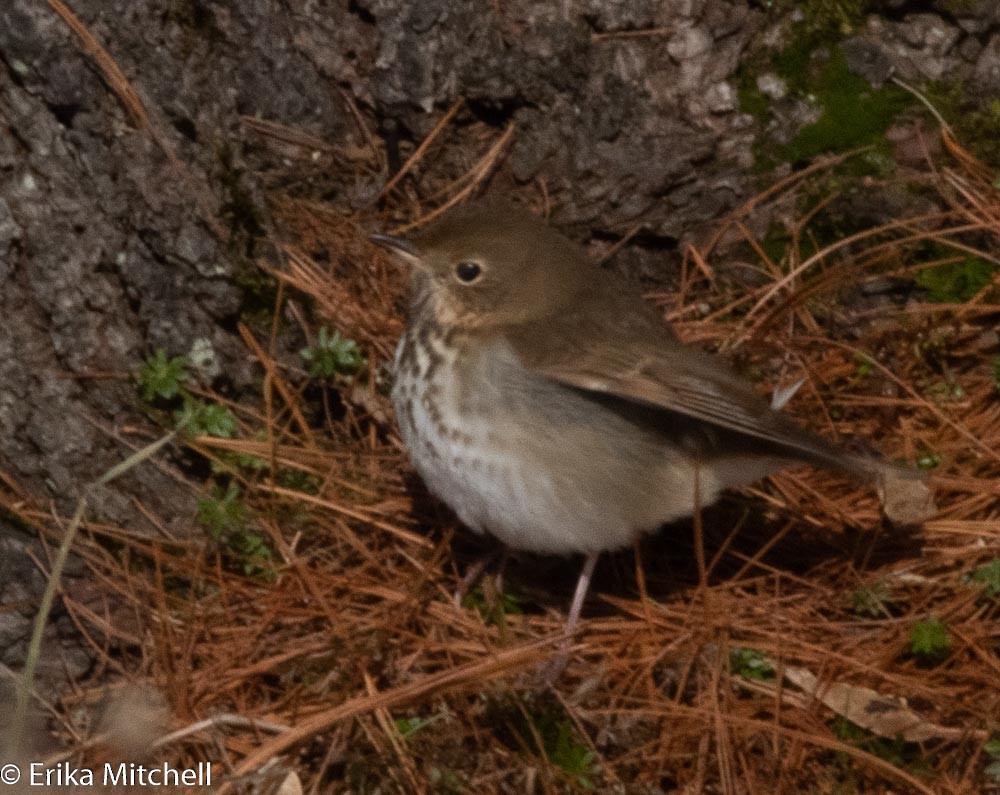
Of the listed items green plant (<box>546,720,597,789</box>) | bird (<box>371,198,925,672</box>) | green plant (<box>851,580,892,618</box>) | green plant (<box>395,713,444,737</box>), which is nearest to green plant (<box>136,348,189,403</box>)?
bird (<box>371,198,925,672</box>)

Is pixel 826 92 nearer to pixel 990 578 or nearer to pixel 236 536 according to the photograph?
pixel 990 578

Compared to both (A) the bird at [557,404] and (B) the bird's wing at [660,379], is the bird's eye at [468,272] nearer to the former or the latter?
(A) the bird at [557,404]

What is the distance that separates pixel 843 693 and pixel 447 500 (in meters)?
1.10

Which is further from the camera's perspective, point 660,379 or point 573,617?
point 573,617

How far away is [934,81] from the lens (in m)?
4.11

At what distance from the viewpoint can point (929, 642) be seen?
3555mm

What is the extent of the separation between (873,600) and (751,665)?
1.30 feet

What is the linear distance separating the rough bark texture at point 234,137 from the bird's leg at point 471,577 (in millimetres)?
788

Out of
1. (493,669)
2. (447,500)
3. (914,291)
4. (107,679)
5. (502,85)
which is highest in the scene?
(502,85)

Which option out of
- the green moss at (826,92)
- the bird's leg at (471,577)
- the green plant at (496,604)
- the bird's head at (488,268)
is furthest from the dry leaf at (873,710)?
the green moss at (826,92)

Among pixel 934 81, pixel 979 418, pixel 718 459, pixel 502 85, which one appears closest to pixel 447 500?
pixel 718 459

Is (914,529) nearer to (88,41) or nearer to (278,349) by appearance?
(278,349)

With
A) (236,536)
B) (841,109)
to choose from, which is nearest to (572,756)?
(236,536)

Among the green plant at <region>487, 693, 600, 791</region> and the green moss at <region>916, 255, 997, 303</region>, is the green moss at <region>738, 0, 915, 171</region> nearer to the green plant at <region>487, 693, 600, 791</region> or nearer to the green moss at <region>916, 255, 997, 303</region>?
the green moss at <region>916, 255, 997, 303</region>
